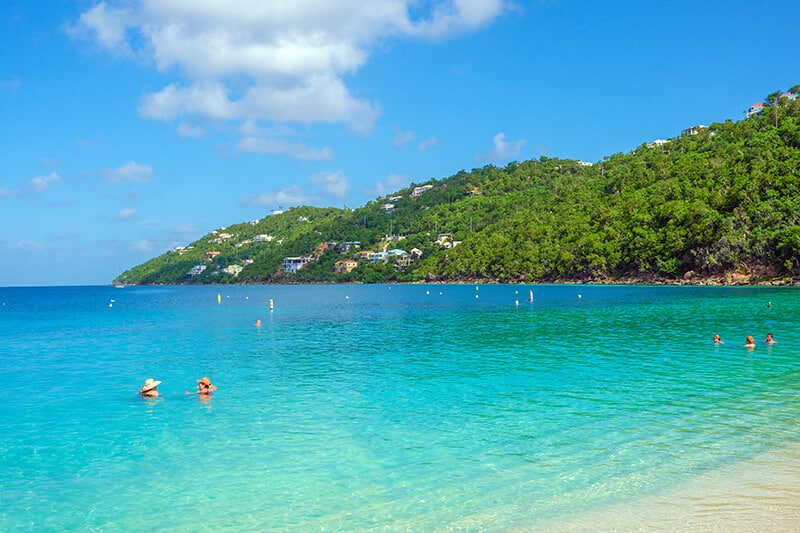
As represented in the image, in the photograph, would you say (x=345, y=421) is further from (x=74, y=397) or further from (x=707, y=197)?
(x=707, y=197)

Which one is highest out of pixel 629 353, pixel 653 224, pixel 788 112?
pixel 788 112

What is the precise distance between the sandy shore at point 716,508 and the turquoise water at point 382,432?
38 centimetres

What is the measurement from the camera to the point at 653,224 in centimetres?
12050

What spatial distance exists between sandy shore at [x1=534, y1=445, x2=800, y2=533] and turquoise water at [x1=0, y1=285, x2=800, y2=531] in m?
0.38

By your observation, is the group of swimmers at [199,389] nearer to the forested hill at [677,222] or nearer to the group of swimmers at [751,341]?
the group of swimmers at [751,341]

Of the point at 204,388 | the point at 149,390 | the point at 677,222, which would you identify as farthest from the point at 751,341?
the point at 677,222

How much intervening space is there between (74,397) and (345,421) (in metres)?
11.8

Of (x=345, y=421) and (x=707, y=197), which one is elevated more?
(x=707, y=197)

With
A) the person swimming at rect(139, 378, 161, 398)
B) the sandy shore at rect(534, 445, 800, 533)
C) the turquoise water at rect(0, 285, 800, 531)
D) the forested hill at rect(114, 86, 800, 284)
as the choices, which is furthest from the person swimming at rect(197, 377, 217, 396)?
the forested hill at rect(114, 86, 800, 284)

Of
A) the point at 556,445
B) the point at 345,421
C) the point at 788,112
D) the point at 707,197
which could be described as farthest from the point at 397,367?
the point at 788,112

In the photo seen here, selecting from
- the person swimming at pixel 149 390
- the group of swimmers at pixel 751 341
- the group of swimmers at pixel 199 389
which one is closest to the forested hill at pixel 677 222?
the group of swimmers at pixel 751 341

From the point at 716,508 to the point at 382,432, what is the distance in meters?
8.21

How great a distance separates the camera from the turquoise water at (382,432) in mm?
10227

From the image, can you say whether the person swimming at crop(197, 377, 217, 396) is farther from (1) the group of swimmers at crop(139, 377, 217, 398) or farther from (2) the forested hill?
(2) the forested hill
